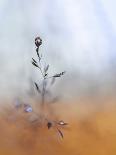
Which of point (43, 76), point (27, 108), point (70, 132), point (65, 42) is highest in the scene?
point (65, 42)

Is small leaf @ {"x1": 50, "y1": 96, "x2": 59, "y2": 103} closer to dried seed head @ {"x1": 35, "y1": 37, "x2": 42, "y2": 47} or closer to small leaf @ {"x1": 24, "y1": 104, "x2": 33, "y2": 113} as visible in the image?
small leaf @ {"x1": 24, "y1": 104, "x2": 33, "y2": 113}

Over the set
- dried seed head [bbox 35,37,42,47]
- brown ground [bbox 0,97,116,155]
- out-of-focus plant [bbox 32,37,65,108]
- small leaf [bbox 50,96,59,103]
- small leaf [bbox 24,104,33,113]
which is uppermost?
dried seed head [bbox 35,37,42,47]

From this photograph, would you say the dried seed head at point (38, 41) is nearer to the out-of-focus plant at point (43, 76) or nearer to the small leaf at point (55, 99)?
the out-of-focus plant at point (43, 76)

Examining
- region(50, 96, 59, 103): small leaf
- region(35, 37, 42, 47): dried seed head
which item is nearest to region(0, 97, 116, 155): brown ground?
region(50, 96, 59, 103): small leaf

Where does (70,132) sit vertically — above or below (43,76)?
below

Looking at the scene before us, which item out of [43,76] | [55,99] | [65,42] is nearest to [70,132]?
[55,99]

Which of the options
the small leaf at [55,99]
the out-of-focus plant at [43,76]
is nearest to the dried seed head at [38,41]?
the out-of-focus plant at [43,76]

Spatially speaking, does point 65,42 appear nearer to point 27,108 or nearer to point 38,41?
point 38,41
